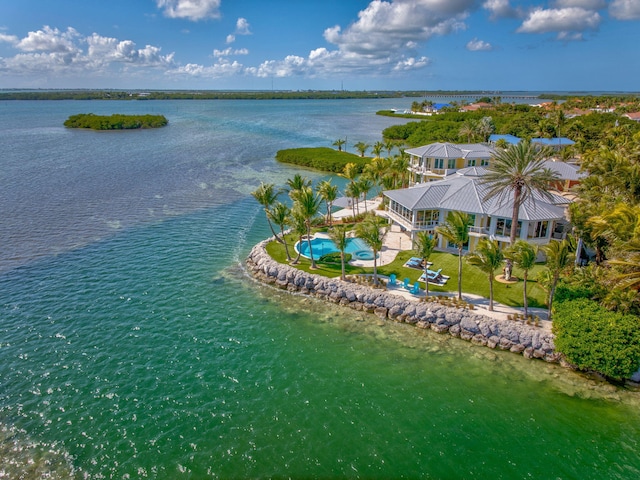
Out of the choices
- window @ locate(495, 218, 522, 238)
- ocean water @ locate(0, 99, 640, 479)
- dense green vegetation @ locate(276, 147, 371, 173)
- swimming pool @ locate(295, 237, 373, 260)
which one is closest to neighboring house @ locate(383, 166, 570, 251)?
window @ locate(495, 218, 522, 238)

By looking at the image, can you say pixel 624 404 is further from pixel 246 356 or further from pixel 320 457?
pixel 246 356

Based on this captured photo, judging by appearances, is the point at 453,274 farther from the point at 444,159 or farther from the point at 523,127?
the point at 523,127

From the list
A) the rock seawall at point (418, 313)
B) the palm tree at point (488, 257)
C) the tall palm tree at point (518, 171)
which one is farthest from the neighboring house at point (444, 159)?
the palm tree at point (488, 257)

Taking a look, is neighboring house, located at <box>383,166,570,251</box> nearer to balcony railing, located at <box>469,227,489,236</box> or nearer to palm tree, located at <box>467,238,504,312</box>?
balcony railing, located at <box>469,227,489,236</box>

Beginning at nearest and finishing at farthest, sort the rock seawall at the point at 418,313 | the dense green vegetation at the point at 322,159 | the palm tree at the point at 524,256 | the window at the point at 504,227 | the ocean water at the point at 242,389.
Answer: the ocean water at the point at 242,389, the rock seawall at the point at 418,313, the palm tree at the point at 524,256, the window at the point at 504,227, the dense green vegetation at the point at 322,159

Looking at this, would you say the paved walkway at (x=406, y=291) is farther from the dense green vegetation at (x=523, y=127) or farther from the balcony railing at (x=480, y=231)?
the dense green vegetation at (x=523, y=127)

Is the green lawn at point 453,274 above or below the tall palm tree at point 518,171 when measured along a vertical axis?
below

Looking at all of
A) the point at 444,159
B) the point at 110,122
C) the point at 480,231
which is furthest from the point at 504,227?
the point at 110,122
